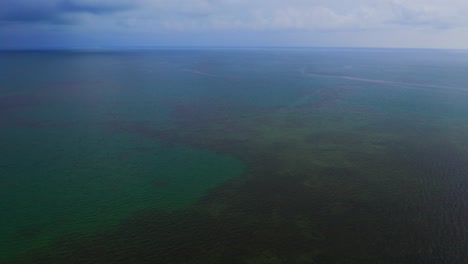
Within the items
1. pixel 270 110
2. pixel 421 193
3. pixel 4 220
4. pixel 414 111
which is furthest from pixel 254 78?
pixel 4 220

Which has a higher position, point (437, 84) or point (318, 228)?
point (437, 84)

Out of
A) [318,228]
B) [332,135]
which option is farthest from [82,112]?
[318,228]

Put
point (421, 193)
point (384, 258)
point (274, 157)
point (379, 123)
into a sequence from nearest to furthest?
point (384, 258)
point (421, 193)
point (274, 157)
point (379, 123)

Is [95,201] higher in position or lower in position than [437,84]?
lower

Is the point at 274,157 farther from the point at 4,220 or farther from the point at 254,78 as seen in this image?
the point at 254,78

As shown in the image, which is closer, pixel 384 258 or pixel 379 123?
pixel 384 258

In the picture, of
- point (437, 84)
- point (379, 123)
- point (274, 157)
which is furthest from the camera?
point (437, 84)

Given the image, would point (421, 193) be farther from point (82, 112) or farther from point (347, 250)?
point (82, 112)
